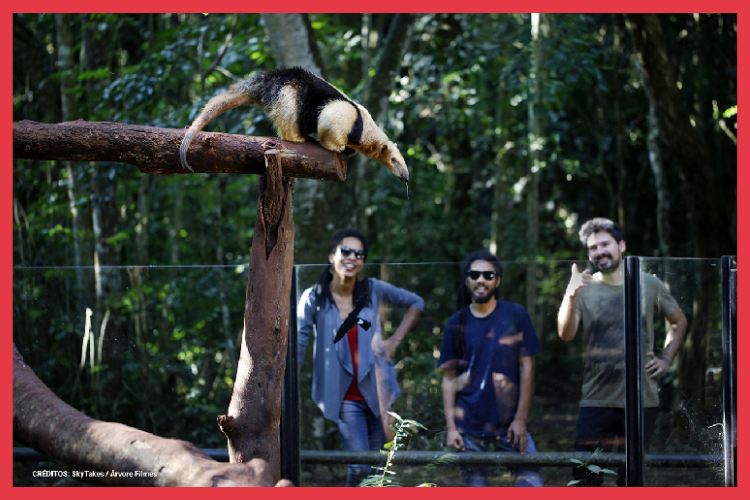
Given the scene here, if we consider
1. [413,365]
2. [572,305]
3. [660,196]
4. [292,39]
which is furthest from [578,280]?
[660,196]

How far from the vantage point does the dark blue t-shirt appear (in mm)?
3309

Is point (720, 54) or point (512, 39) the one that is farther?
point (720, 54)

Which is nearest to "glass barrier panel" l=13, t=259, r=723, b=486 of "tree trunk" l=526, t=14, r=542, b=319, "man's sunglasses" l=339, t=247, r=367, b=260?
"man's sunglasses" l=339, t=247, r=367, b=260

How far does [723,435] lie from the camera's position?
10.6ft

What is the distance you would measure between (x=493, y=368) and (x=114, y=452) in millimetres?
2100

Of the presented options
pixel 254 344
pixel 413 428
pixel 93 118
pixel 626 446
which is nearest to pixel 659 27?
pixel 626 446

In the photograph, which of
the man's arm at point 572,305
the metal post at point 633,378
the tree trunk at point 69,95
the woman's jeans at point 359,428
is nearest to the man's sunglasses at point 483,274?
the man's arm at point 572,305

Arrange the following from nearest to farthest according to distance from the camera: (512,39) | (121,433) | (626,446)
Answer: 1. (121,433)
2. (626,446)
3. (512,39)

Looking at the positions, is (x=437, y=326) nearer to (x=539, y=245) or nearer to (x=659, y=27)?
(x=659, y=27)

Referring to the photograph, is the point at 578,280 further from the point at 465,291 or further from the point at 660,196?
the point at 660,196

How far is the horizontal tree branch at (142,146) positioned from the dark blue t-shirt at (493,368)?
1573mm

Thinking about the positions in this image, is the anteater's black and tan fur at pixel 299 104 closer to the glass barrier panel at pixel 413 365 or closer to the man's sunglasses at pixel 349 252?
the man's sunglasses at pixel 349 252

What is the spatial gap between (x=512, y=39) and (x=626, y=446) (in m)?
4.30

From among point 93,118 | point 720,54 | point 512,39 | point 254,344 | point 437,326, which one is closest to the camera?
point 254,344
